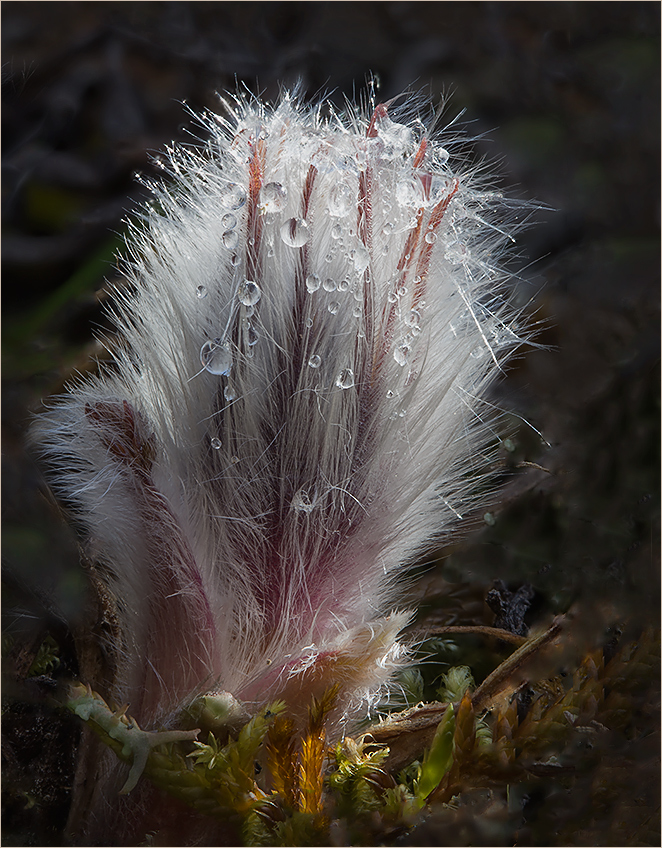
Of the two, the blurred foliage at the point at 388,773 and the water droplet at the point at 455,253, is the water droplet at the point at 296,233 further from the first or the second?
the blurred foliage at the point at 388,773

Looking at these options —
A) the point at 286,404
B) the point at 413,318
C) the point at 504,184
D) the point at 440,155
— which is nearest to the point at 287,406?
the point at 286,404

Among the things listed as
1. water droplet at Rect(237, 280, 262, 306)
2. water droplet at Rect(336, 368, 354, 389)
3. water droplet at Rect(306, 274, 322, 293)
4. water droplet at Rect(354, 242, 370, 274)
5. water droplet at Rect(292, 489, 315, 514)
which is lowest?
water droplet at Rect(292, 489, 315, 514)

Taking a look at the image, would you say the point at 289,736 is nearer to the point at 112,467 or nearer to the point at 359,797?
the point at 359,797

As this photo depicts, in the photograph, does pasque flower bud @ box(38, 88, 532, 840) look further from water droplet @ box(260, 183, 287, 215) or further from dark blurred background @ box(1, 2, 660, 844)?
dark blurred background @ box(1, 2, 660, 844)

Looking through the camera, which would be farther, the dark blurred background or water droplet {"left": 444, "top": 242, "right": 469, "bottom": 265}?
the dark blurred background

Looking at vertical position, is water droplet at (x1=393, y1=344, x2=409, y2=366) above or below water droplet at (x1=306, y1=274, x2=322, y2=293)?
below

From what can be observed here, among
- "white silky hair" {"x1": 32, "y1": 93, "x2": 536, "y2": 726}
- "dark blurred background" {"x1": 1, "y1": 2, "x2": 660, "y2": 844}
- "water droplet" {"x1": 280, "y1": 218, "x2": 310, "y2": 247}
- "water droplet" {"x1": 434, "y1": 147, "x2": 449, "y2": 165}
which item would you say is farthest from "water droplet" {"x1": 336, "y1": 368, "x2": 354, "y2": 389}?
"dark blurred background" {"x1": 1, "y1": 2, "x2": 660, "y2": 844}

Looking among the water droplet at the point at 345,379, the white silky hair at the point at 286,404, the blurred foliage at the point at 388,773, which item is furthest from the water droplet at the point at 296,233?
the blurred foliage at the point at 388,773

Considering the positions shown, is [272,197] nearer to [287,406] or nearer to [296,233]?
[296,233]
